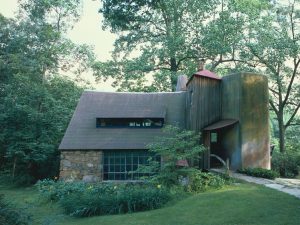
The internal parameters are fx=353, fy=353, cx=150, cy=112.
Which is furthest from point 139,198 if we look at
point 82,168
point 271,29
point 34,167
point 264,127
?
point 271,29

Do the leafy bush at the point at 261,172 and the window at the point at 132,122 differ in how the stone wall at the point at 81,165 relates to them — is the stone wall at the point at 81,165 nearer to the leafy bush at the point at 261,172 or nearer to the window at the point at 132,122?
the window at the point at 132,122

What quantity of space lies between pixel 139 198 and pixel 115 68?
68.3ft

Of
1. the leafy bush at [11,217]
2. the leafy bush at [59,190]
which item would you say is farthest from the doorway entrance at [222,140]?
the leafy bush at [11,217]

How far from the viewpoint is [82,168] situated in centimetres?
1917

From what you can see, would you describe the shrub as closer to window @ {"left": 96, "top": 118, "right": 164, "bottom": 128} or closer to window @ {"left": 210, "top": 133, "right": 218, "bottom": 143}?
window @ {"left": 96, "top": 118, "right": 164, "bottom": 128}

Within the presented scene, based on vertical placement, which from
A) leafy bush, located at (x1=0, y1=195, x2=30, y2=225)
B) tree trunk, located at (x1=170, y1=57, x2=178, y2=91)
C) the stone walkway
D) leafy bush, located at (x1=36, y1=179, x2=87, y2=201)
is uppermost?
tree trunk, located at (x1=170, y1=57, x2=178, y2=91)

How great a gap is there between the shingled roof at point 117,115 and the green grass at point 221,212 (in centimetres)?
673

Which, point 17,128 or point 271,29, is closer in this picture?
point 17,128

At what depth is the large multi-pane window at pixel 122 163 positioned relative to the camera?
19.5 meters

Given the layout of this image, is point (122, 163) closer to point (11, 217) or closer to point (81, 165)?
point (81, 165)

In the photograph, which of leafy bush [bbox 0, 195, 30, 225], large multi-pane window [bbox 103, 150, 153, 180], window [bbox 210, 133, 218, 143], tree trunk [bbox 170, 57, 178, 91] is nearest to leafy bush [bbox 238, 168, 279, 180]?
window [bbox 210, 133, 218, 143]

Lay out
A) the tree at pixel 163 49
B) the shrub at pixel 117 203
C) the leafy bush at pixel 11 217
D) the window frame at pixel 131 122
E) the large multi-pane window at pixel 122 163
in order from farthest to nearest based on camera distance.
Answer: the tree at pixel 163 49 < the window frame at pixel 131 122 < the large multi-pane window at pixel 122 163 < the shrub at pixel 117 203 < the leafy bush at pixel 11 217

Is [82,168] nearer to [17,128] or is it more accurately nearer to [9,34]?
[17,128]

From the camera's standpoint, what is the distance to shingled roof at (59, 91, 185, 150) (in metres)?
19.5
